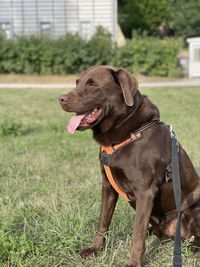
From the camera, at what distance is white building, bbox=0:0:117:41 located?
26.1m

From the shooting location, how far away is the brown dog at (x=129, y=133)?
10.5 feet

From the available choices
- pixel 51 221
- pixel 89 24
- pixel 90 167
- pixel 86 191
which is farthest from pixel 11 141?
pixel 89 24

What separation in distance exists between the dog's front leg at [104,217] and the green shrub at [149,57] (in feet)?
53.2

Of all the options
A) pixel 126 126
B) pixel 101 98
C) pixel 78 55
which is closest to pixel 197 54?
pixel 78 55

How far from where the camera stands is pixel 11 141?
7684mm

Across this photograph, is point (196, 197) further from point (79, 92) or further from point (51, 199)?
point (51, 199)

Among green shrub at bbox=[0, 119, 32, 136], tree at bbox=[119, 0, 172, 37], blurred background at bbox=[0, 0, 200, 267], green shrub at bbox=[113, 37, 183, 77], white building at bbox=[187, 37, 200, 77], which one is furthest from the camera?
tree at bbox=[119, 0, 172, 37]

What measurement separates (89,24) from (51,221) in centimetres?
2331

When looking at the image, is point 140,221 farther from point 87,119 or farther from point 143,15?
point 143,15

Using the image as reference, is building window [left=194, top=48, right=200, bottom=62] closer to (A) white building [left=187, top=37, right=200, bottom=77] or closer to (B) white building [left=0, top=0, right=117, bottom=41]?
(A) white building [left=187, top=37, right=200, bottom=77]

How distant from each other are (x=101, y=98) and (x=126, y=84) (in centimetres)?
19

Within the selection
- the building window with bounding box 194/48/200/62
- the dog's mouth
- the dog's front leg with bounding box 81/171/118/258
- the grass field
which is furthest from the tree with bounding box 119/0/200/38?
the dog's mouth

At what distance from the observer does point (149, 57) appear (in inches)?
769

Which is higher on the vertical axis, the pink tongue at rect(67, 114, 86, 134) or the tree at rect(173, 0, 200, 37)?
the tree at rect(173, 0, 200, 37)
